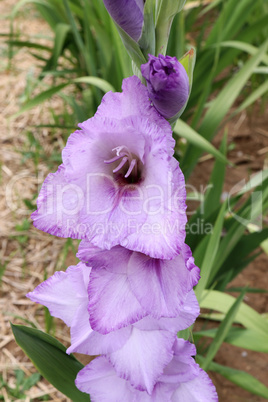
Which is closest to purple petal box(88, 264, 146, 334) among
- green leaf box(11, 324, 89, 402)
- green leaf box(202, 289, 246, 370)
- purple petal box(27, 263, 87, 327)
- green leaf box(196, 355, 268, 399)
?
purple petal box(27, 263, 87, 327)

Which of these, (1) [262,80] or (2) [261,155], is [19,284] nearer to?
(2) [261,155]

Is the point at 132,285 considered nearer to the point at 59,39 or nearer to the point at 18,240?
the point at 18,240

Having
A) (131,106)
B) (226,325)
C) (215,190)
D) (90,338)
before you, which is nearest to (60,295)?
(90,338)

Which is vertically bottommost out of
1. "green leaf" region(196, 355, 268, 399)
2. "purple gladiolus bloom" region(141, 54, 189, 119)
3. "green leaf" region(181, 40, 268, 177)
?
"green leaf" region(196, 355, 268, 399)

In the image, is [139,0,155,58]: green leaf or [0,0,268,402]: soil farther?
[0,0,268,402]: soil

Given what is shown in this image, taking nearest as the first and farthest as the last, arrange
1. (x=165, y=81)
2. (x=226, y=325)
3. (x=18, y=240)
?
(x=165, y=81) < (x=226, y=325) < (x=18, y=240)

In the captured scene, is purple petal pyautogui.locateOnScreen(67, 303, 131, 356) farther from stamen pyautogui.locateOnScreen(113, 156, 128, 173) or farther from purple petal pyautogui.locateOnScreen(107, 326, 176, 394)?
stamen pyautogui.locateOnScreen(113, 156, 128, 173)
